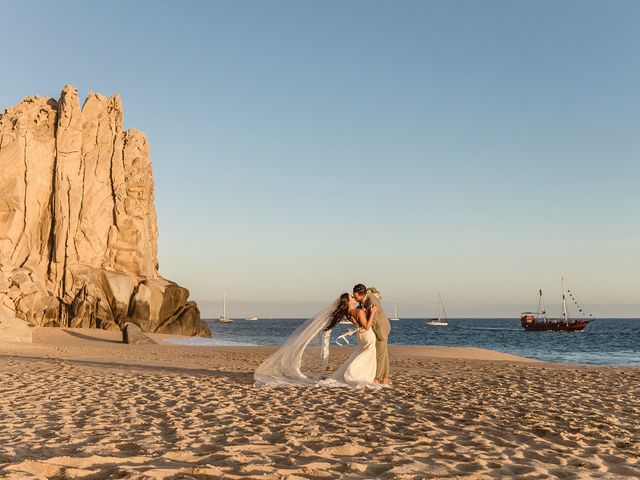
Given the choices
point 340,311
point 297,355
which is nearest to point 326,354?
point 297,355

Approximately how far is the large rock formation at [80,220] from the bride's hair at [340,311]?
130ft

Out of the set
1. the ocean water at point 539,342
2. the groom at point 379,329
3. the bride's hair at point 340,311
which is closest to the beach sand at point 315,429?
the groom at point 379,329

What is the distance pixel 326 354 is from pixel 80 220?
4798 cm

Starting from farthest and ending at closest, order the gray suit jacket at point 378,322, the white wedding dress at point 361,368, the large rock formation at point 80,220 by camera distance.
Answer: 1. the large rock formation at point 80,220
2. the gray suit jacket at point 378,322
3. the white wedding dress at point 361,368

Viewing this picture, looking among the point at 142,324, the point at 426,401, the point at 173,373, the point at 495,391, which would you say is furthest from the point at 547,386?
the point at 142,324

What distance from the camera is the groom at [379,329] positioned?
1362 cm

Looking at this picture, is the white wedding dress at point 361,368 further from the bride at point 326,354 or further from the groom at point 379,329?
the groom at point 379,329

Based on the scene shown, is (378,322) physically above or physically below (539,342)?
above

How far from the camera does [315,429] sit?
320 inches

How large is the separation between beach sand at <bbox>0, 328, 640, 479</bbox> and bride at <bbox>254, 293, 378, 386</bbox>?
2.10 ft

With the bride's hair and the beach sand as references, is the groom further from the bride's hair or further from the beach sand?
the beach sand

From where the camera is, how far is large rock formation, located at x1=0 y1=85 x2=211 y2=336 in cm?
5119

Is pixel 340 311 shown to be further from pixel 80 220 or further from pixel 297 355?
pixel 80 220

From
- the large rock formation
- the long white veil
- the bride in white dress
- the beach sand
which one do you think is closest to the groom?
the bride in white dress
